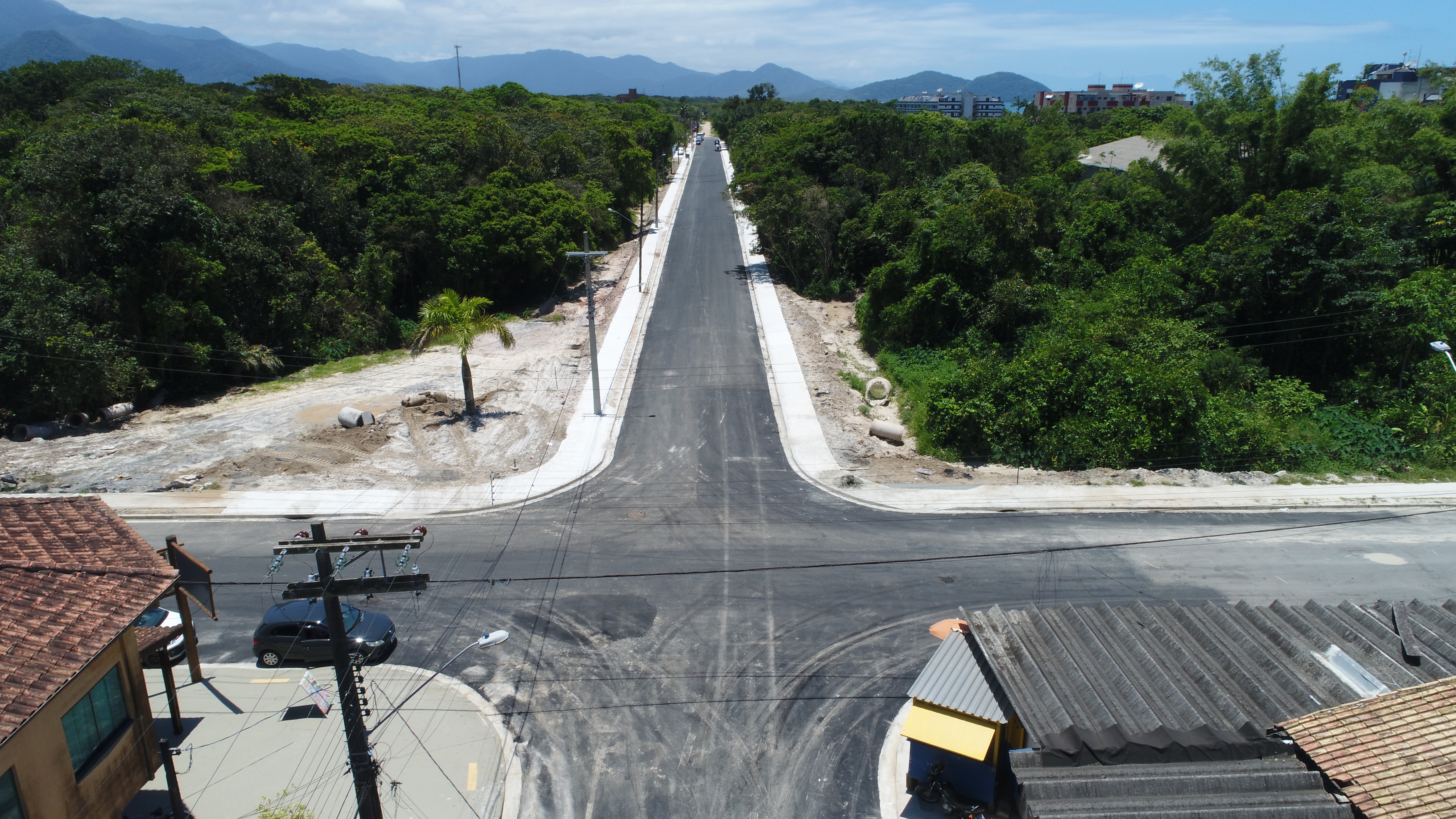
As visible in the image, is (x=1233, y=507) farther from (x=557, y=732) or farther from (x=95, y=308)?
(x=95, y=308)

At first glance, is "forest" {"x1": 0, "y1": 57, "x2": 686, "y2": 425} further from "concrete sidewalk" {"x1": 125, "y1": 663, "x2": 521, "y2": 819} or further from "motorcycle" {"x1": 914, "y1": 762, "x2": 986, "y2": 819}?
"motorcycle" {"x1": 914, "y1": 762, "x2": 986, "y2": 819}

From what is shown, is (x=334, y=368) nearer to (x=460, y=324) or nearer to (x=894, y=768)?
(x=460, y=324)

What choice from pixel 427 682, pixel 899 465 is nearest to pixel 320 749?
pixel 427 682

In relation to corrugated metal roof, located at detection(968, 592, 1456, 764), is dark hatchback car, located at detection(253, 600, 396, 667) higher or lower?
lower

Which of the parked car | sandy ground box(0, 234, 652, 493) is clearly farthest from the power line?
sandy ground box(0, 234, 652, 493)

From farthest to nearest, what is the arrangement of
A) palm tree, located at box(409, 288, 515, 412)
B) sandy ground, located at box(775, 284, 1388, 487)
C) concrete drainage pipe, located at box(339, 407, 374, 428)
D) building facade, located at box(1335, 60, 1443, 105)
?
building facade, located at box(1335, 60, 1443, 105) → concrete drainage pipe, located at box(339, 407, 374, 428) → palm tree, located at box(409, 288, 515, 412) → sandy ground, located at box(775, 284, 1388, 487)

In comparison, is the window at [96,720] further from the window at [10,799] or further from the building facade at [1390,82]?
the building facade at [1390,82]
